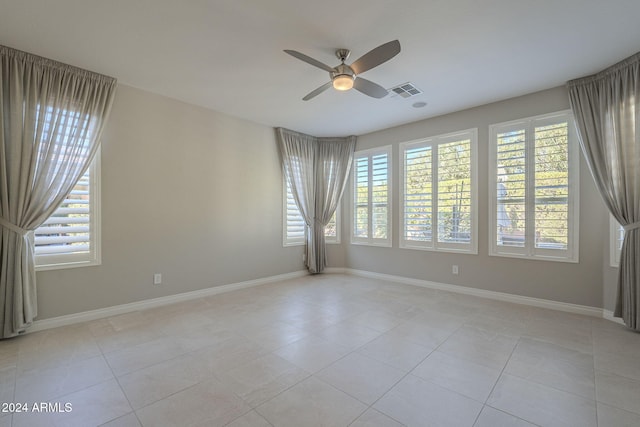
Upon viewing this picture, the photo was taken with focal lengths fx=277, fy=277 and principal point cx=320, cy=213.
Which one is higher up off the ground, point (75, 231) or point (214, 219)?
point (214, 219)

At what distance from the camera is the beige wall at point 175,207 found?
338 centimetres

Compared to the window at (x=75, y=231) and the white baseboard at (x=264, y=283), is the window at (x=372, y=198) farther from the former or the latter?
the window at (x=75, y=231)

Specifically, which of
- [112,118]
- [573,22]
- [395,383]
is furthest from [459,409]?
[112,118]

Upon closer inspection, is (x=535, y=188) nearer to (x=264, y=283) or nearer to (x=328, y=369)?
(x=328, y=369)

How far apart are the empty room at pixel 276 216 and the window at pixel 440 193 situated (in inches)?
1.4

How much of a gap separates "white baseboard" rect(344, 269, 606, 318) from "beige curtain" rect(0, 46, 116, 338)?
481 centimetres

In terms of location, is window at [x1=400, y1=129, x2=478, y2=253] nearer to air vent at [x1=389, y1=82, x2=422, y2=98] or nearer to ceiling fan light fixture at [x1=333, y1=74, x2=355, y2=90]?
air vent at [x1=389, y1=82, x2=422, y2=98]

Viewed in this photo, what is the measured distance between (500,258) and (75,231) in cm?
554

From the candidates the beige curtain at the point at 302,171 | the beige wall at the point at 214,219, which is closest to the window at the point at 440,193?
the beige wall at the point at 214,219

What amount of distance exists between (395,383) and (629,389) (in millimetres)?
1660

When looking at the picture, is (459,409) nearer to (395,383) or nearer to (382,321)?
(395,383)

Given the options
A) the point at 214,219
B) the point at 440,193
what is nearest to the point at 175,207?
the point at 214,219

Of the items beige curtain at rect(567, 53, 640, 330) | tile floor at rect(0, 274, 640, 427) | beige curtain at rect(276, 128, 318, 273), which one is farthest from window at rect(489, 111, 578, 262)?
beige curtain at rect(276, 128, 318, 273)

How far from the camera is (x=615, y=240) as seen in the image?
3.24m
